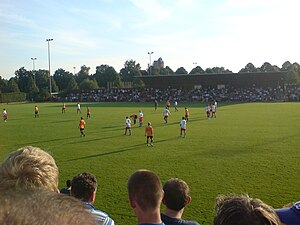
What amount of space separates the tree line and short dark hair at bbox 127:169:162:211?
8919 centimetres

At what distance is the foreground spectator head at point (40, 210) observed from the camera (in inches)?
37.0

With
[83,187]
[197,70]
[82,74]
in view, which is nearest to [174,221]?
[83,187]

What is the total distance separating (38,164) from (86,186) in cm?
271

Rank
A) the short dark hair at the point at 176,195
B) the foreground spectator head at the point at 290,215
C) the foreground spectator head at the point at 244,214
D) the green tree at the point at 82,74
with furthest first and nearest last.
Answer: the green tree at the point at 82,74 < the short dark hair at the point at 176,195 < the foreground spectator head at the point at 290,215 < the foreground spectator head at the point at 244,214

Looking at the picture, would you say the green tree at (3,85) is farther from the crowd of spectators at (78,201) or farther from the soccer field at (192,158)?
the crowd of spectators at (78,201)

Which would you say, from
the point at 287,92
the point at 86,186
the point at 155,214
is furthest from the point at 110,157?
the point at 287,92

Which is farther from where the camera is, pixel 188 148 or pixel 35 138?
pixel 35 138

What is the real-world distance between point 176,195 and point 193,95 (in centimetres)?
7429

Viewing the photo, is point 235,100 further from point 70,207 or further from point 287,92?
point 70,207

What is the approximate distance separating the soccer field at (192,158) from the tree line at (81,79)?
69.2 meters

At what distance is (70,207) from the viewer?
3.42ft

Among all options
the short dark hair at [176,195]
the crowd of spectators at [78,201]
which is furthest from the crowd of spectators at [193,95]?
the crowd of spectators at [78,201]

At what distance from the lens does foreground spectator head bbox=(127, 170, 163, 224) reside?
12.0 ft

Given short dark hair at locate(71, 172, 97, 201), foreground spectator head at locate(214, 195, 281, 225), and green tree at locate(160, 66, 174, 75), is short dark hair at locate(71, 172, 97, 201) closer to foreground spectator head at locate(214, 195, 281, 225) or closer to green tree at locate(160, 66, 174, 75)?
foreground spectator head at locate(214, 195, 281, 225)
